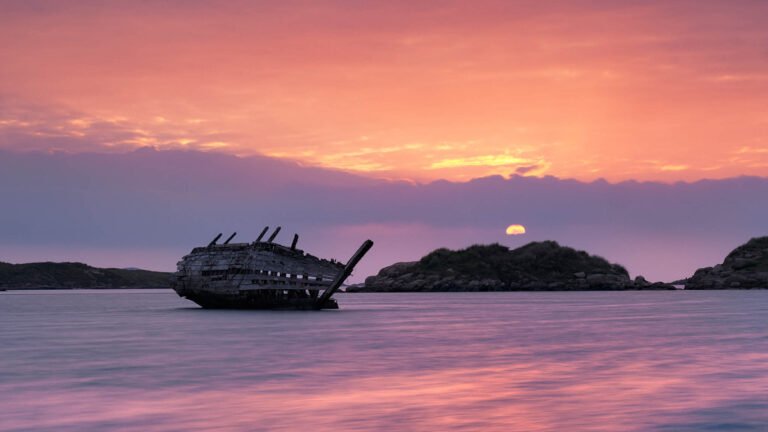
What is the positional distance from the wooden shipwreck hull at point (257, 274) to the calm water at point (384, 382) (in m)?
20.1

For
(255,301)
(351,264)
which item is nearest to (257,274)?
(255,301)

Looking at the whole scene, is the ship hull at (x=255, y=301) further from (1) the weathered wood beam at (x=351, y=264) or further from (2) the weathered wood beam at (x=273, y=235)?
(2) the weathered wood beam at (x=273, y=235)

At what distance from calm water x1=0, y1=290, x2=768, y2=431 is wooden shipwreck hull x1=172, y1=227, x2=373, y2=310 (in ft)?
65.8

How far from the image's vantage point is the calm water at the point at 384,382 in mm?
18656

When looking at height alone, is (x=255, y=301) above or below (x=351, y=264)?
below

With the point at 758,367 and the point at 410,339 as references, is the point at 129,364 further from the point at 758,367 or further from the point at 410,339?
the point at 758,367

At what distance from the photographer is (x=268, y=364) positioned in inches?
1222

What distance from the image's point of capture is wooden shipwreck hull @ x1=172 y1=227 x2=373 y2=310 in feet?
220

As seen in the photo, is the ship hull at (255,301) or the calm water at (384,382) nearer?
the calm water at (384,382)

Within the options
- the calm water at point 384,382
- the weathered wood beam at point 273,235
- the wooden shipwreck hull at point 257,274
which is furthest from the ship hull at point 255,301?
the calm water at point 384,382

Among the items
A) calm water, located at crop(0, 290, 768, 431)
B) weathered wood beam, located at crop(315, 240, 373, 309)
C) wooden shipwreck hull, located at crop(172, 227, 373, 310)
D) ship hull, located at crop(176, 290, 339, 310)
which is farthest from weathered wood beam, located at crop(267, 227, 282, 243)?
calm water, located at crop(0, 290, 768, 431)

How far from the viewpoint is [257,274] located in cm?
6750

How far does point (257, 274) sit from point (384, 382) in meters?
43.2

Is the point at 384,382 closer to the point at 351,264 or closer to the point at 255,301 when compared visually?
the point at 351,264
